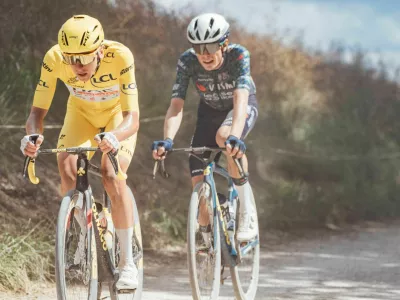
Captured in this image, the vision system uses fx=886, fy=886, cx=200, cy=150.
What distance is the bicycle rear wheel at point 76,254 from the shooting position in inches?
202

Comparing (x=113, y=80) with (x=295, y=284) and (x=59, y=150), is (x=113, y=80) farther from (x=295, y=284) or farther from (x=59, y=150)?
(x=295, y=284)

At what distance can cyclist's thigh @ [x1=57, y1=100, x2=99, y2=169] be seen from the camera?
19.3 ft

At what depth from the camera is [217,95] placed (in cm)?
704

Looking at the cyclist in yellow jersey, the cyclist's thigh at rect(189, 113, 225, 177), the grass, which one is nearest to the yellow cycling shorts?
the cyclist in yellow jersey

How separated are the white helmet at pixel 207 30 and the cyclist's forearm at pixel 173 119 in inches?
19.4

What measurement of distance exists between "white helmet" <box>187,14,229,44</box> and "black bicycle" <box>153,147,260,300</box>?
0.83 meters

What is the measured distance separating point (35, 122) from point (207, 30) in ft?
5.19

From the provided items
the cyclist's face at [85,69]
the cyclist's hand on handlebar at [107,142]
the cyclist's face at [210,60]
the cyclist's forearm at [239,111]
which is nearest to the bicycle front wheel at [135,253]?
the cyclist's hand on handlebar at [107,142]

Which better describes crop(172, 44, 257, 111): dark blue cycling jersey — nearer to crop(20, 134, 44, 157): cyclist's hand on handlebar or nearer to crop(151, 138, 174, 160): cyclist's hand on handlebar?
crop(151, 138, 174, 160): cyclist's hand on handlebar

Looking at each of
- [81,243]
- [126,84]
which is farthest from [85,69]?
[81,243]

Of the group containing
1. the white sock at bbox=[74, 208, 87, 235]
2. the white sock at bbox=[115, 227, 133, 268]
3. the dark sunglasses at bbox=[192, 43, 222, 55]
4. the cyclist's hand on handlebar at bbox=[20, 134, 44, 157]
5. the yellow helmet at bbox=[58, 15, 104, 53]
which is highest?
the dark sunglasses at bbox=[192, 43, 222, 55]

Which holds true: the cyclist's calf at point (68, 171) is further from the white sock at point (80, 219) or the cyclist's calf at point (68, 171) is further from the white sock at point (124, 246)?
the white sock at point (124, 246)

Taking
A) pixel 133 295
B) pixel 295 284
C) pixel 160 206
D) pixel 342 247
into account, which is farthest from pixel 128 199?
pixel 342 247

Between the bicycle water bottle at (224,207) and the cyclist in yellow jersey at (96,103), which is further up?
the cyclist in yellow jersey at (96,103)
